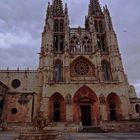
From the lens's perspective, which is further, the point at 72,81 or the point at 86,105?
the point at 72,81

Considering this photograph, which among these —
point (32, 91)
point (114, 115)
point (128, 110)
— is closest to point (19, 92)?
point (32, 91)

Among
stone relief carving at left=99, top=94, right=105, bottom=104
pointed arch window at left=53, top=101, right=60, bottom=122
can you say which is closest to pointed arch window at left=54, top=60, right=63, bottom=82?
pointed arch window at left=53, top=101, right=60, bottom=122

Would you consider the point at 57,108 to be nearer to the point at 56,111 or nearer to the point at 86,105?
the point at 56,111

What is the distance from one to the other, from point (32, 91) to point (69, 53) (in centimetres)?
920

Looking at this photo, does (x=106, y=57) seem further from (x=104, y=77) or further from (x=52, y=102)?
(x=52, y=102)

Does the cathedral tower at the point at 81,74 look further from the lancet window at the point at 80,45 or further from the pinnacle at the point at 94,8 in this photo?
the pinnacle at the point at 94,8

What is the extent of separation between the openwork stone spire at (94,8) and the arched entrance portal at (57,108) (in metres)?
18.4

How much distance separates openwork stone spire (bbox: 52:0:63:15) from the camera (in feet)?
109

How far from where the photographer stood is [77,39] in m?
30.0

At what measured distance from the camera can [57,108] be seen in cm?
2478

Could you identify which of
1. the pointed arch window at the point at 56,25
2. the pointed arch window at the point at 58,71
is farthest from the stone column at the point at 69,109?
the pointed arch window at the point at 56,25

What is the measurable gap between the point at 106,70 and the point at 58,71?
26.1 ft

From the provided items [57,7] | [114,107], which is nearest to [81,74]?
[114,107]

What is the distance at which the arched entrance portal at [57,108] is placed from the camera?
23875 millimetres
